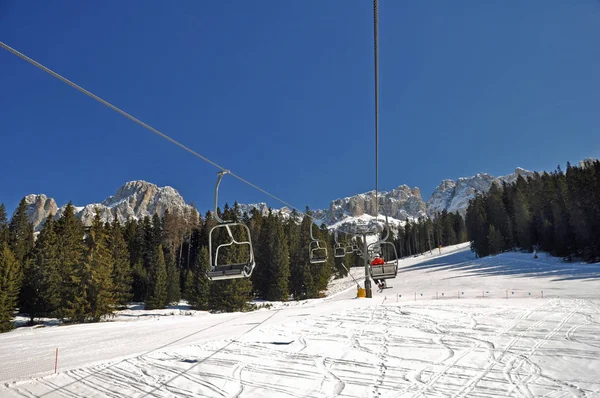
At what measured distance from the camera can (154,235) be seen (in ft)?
199

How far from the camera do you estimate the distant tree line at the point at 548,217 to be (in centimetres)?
5091

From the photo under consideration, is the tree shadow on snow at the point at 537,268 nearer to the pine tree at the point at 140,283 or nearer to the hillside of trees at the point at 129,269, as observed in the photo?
the hillside of trees at the point at 129,269

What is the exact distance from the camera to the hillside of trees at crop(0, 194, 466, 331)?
102ft

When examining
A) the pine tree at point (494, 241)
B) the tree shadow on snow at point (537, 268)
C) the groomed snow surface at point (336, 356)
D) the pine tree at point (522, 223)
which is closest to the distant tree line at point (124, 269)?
the groomed snow surface at point (336, 356)

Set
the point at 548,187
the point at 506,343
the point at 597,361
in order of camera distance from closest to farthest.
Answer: the point at 597,361
the point at 506,343
the point at 548,187

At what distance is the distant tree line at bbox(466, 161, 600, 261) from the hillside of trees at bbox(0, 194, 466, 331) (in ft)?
116

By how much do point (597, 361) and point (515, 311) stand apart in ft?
32.5

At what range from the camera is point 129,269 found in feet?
154

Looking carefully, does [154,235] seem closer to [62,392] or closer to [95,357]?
[95,357]

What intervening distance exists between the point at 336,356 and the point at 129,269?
4295 centimetres

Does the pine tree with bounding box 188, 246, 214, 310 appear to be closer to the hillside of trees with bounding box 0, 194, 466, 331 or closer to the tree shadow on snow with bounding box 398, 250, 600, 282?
the hillside of trees with bounding box 0, 194, 466, 331

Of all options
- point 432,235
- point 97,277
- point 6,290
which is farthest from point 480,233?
point 6,290

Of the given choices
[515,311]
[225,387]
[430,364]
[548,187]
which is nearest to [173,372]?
[225,387]

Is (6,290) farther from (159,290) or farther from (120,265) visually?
(159,290)
